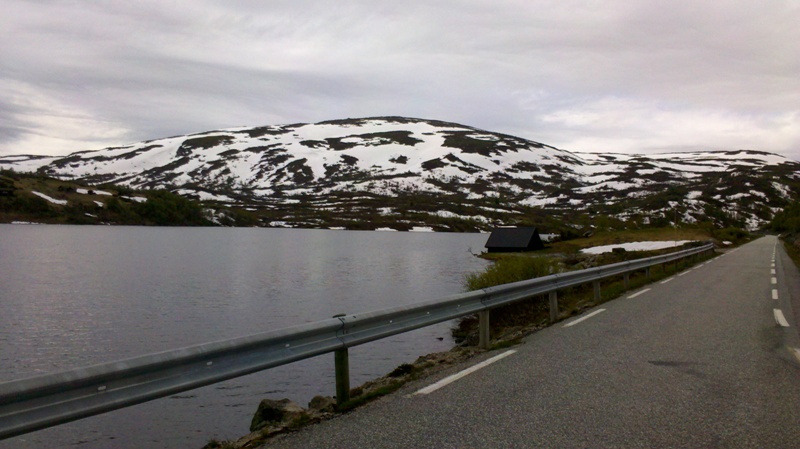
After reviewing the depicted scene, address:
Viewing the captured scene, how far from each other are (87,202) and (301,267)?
124 metres

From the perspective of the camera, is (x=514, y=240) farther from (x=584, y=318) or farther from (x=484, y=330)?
(x=484, y=330)

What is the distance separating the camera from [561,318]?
13281mm

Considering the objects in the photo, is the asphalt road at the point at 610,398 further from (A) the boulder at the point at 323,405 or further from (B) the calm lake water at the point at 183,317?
(B) the calm lake water at the point at 183,317

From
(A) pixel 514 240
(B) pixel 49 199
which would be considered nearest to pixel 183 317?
A: (A) pixel 514 240

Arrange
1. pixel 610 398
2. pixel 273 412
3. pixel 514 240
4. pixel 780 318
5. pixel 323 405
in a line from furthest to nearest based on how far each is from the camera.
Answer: pixel 514 240, pixel 780 318, pixel 273 412, pixel 323 405, pixel 610 398

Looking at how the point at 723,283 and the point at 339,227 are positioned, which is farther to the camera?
the point at 339,227

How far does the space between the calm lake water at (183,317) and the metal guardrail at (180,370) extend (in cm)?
373

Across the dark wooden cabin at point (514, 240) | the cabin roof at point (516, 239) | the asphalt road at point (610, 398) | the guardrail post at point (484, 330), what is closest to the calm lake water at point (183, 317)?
the guardrail post at point (484, 330)

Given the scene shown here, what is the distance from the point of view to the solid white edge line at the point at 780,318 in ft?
40.8

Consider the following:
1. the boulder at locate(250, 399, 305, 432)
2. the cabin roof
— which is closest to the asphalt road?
the boulder at locate(250, 399, 305, 432)

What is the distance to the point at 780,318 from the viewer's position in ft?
43.0

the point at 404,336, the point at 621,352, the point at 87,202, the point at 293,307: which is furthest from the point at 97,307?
the point at 87,202

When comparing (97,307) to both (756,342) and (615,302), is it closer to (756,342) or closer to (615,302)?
(615,302)

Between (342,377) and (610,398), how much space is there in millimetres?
2942
